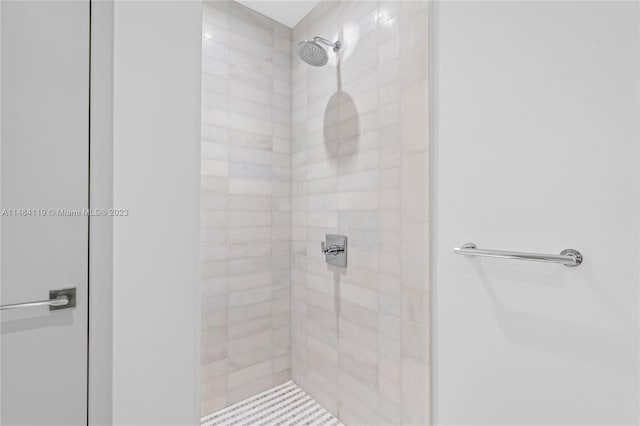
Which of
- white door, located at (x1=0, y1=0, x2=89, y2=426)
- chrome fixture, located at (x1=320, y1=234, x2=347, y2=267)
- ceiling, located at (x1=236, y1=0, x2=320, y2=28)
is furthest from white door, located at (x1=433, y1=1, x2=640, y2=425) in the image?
white door, located at (x1=0, y1=0, x2=89, y2=426)

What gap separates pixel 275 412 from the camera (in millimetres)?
1568

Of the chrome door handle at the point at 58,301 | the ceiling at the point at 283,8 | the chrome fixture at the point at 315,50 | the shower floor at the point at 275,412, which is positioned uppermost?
the ceiling at the point at 283,8

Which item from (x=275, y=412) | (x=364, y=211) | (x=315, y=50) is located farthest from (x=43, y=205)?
(x=275, y=412)

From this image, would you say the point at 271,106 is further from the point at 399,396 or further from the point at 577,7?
the point at 399,396

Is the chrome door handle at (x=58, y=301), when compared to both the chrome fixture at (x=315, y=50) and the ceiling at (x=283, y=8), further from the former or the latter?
the ceiling at (x=283, y=8)

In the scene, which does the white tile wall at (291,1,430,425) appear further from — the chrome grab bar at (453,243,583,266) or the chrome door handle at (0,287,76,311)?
the chrome door handle at (0,287,76,311)

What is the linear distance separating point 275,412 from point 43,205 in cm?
146

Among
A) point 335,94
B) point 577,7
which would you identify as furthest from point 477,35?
point 335,94

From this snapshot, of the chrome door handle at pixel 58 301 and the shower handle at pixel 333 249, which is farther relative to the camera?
the shower handle at pixel 333 249

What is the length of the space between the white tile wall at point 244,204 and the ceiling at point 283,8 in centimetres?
4

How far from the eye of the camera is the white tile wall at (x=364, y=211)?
1.13 m

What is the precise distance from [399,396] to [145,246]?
110 centimetres

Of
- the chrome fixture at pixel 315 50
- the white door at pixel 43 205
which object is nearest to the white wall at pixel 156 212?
the white door at pixel 43 205

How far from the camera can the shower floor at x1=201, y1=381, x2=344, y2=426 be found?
1490 millimetres
